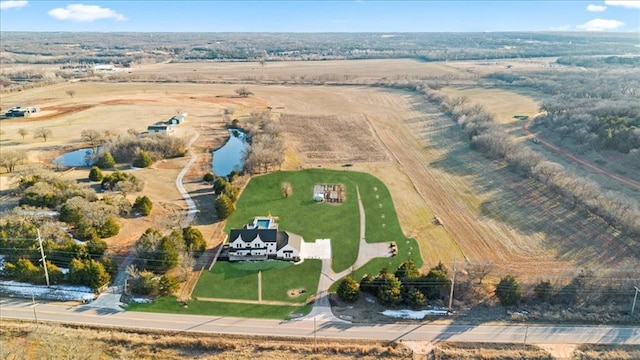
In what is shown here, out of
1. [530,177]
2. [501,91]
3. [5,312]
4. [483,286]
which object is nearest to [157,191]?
[5,312]

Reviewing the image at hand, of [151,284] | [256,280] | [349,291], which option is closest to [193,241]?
[151,284]

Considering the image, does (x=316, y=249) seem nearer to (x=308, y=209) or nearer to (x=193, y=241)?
(x=308, y=209)

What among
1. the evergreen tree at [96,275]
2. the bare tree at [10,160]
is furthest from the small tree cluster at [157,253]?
the bare tree at [10,160]

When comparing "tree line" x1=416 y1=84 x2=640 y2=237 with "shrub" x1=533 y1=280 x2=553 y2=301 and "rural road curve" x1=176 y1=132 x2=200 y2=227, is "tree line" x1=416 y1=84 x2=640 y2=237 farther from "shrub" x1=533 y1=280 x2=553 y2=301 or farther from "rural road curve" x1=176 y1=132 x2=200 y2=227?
"rural road curve" x1=176 y1=132 x2=200 y2=227

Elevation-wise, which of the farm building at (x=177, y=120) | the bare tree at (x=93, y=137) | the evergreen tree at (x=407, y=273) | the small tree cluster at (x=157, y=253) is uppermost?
the farm building at (x=177, y=120)

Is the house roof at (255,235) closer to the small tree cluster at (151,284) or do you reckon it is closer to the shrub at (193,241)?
the shrub at (193,241)

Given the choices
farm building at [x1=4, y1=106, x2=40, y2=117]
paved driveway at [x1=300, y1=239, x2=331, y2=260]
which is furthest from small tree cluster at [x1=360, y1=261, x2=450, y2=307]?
farm building at [x1=4, y1=106, x2=40, y2=117]

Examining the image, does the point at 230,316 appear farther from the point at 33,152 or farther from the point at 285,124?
the point at 285,124
